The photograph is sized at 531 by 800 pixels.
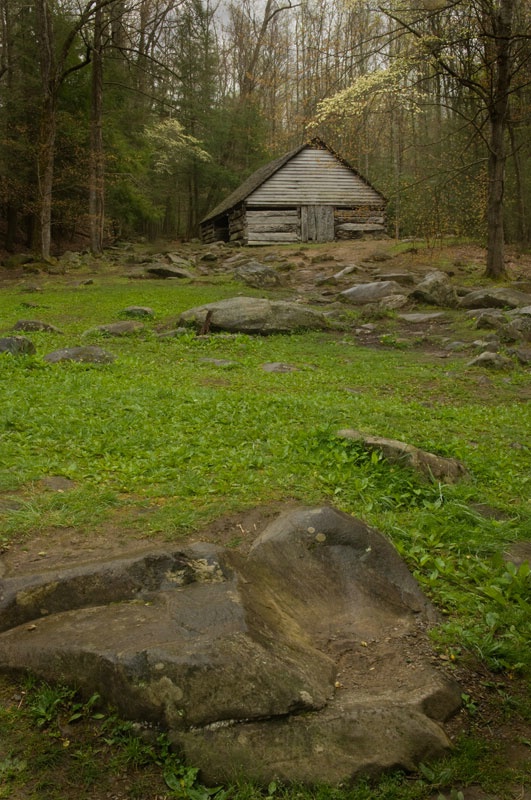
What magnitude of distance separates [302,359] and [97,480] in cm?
623

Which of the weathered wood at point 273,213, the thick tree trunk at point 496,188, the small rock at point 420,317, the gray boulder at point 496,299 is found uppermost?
the weathered wood at point 273,213

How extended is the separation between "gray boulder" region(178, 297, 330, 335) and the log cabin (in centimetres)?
1878

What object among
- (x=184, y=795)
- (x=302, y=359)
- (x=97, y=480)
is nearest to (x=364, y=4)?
(x=302, y=359)

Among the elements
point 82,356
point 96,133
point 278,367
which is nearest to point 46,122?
point 96,133

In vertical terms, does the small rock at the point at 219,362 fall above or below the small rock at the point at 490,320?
below

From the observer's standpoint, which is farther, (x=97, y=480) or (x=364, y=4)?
(x=364, y=4)

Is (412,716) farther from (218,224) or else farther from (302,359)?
(218,224)

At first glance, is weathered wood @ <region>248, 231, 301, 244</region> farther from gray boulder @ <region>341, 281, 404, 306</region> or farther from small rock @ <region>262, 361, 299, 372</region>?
small rock @ <region>262, 361, 299, 372</region>

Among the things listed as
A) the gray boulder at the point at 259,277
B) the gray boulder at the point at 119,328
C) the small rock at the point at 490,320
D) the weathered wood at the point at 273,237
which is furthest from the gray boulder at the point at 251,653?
the weathered wood at the point at 273,237

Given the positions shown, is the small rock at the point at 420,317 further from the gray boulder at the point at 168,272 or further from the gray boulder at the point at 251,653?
the gray boulder at the point at 251,653

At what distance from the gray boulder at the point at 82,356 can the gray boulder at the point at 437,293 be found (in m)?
8.83

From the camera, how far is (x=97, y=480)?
4.89 m

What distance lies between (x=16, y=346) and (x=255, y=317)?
16.3ft

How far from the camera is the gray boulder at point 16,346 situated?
929cm
